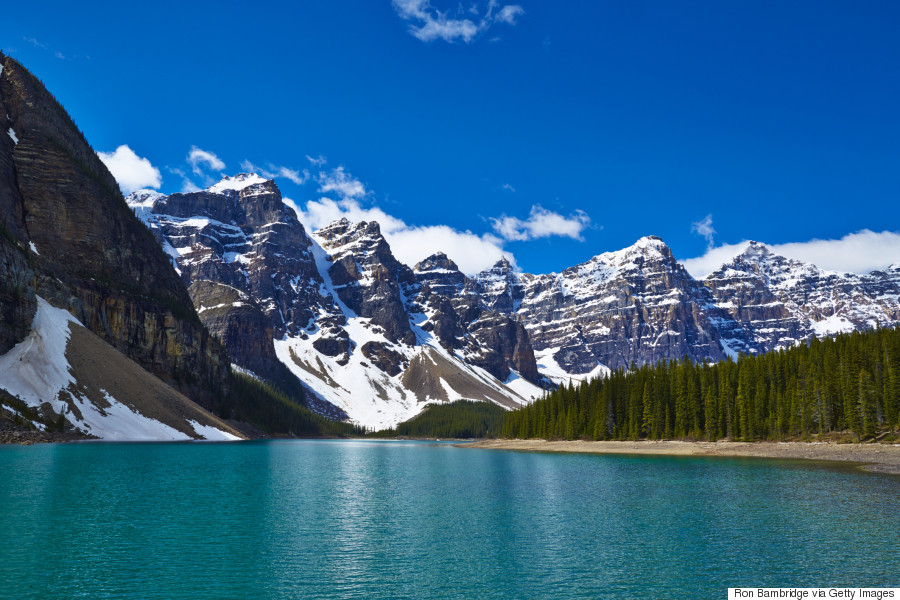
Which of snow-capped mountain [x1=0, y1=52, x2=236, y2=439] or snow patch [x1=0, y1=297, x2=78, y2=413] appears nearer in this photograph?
snow patch [x1=0, y1=297, x2=78, y2=413]

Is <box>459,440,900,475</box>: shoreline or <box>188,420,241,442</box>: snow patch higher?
<box>459,440,900,475</box>: shoreline

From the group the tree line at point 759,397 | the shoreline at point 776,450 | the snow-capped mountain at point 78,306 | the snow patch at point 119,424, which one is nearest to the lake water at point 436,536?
the shoreline at point 776,450

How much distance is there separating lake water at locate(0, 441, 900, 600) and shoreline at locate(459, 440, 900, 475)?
47.3 feet

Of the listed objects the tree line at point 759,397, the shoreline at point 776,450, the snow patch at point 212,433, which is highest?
the tree line at point 759,397

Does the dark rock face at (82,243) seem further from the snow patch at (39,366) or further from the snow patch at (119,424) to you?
the snow patch at (119,424)

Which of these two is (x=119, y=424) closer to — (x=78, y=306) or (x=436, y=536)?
(x=78, y=306)

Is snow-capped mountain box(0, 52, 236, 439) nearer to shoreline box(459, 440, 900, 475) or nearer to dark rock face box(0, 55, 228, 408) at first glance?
dark rock face box(0, 55, 228, 408)

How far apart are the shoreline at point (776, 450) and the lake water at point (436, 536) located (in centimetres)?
1441

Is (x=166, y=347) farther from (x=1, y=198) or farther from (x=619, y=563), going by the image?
(x=619, y=563)

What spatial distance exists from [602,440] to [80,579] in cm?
11866

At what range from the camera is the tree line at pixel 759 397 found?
8475 cm

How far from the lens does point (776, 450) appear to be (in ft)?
286

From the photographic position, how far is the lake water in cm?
2356

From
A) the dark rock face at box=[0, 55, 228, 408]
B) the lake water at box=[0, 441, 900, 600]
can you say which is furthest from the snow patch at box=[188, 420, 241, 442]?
the lake water at box=[0, 441, 900, 600]
